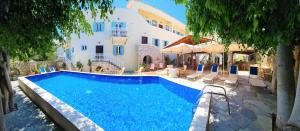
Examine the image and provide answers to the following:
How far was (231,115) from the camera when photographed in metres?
5.47

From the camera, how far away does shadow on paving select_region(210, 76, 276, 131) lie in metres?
4.70

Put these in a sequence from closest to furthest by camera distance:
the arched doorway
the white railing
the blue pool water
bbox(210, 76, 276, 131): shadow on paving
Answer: bbox(210, 76, 276, 131): shadow on paving → the blue pool water → the white railing → the arched doorway

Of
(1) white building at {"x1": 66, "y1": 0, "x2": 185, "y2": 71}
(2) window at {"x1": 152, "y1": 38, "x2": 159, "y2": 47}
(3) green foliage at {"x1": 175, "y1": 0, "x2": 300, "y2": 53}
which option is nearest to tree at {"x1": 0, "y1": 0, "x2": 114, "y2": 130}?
(3) green foliage at {"x1": 175, "y1": 0, "x2": 300, "y2": 53}

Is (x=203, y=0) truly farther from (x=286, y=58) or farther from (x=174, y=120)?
(x=174, y=120)

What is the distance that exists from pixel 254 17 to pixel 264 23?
776mm

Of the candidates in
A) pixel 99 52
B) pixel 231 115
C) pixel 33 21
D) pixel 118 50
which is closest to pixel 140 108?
pixel 231 115

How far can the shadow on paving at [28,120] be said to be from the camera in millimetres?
5117

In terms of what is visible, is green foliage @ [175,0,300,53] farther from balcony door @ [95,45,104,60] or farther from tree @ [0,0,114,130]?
balcony door @ [95,45,104,60]

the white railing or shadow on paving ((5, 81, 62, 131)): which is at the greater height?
the white railing

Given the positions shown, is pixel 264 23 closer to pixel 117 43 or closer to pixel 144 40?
pixel 117 43

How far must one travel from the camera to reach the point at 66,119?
4.88 metres

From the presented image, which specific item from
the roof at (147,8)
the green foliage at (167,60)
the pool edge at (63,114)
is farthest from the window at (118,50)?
the pool edge at (63,114)

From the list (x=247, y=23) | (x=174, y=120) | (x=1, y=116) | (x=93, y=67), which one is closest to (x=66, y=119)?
(x=1, y=116)

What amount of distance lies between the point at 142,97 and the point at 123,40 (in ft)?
48.2
